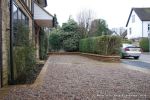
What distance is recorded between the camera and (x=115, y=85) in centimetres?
1098

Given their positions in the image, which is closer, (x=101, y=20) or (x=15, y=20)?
(x=15, y=20)

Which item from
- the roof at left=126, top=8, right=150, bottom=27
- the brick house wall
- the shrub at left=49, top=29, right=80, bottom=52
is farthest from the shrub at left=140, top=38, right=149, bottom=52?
the brick house wall

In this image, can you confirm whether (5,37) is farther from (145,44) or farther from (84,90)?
(145,44)

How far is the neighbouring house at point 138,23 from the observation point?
203ft

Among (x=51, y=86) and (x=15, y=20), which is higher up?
(x=15, y=20)

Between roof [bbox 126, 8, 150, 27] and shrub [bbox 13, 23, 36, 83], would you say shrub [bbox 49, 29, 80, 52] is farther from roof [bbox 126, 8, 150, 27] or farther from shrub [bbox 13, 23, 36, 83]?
shrub [bbox 13, 23, 36, 83]

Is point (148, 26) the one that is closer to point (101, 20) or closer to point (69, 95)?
point (101, 20)

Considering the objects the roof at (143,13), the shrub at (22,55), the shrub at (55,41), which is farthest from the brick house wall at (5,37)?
the roof at (143,13)

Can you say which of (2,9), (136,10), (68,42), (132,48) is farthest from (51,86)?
(136,10)

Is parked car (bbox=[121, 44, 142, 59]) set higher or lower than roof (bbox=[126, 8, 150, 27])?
lower

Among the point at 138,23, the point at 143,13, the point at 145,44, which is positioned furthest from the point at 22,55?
the point at 143,13

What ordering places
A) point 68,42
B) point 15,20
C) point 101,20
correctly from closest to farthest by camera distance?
point 15,20
point 68,42
point 101,20

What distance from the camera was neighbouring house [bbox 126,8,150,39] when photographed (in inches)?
2436

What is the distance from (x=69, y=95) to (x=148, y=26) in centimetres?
5466
